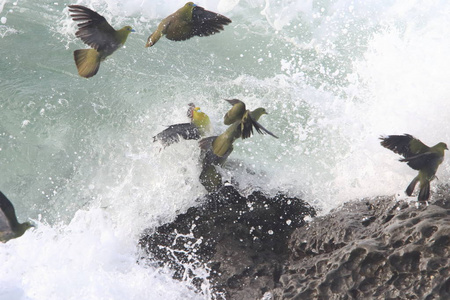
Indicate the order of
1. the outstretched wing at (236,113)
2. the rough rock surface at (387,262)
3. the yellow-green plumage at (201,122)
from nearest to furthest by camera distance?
the rough rock surface at (387,262) < the outstretched wing at (236,113) < the yellow-green plumage at (201,122)

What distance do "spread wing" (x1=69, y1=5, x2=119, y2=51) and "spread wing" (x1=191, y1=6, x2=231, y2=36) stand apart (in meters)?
0.52

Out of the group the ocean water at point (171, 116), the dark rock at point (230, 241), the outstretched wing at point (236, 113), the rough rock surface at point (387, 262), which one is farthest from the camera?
the ocean water at point (171, 116)

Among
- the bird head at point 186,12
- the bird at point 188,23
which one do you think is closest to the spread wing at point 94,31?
the bird at point 188,23

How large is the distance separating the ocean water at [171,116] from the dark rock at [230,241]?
0.11 m

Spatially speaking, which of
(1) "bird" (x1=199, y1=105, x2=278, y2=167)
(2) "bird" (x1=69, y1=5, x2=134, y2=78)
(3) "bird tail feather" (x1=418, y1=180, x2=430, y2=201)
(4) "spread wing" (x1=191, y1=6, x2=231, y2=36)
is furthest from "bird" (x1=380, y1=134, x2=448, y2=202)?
(2) "bird" (x1=69, y1=5, x2=134, y2=78)

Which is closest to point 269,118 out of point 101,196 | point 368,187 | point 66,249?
point 368,187

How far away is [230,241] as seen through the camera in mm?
3457

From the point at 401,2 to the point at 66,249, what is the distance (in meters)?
4.91

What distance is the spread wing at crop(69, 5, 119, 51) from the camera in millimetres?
3049

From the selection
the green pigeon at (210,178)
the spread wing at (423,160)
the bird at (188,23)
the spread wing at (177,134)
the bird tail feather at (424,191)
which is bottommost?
the green pigeon at (210,178)

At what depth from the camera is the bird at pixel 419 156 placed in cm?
283

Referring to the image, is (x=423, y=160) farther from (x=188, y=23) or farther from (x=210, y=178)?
(x=188, y=23)

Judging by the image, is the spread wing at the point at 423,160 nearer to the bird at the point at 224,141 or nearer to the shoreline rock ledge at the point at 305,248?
the shoreline rock ledge at the point at 305,248

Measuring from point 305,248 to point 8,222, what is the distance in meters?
1.86
